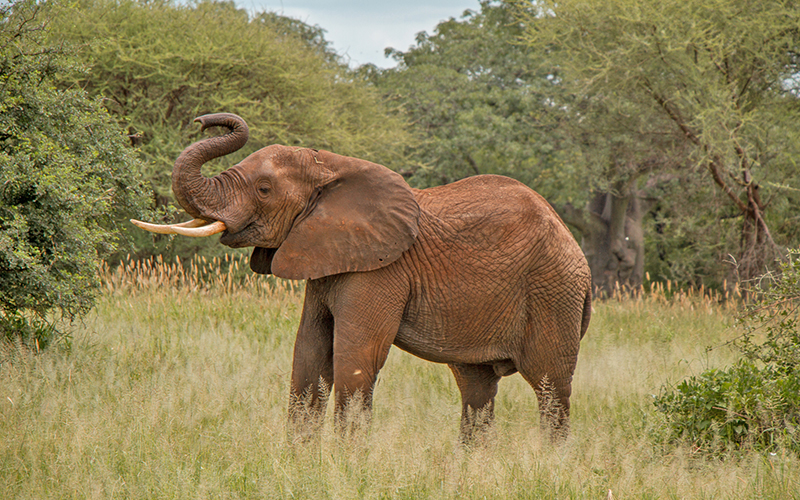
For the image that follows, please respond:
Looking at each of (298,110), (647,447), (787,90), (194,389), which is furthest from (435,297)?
(298,110)

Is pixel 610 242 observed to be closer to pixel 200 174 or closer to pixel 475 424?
pixel 475 424

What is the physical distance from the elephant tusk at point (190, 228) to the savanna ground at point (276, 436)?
1278 millimetres

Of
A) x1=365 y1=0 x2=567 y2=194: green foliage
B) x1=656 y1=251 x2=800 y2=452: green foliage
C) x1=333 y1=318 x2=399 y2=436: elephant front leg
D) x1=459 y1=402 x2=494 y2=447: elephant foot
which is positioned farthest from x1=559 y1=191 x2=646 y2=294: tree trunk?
x1=333 y1=318 x2=399 y2=436: elephant front leg

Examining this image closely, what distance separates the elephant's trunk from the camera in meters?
4.36

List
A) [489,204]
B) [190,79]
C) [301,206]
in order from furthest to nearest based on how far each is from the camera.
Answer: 1. [190,79]
2. [489,204]
3. [301,206]

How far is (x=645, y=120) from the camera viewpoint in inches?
604

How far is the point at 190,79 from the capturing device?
1523 centimetres

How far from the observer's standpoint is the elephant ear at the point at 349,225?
4.66 meters

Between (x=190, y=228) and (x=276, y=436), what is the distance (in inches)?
58.2

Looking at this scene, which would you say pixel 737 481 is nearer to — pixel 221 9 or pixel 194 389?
pixel 194 389

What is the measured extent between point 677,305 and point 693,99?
11.8 ft

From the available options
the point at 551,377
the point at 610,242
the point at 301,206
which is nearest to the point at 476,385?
the point at 551,377

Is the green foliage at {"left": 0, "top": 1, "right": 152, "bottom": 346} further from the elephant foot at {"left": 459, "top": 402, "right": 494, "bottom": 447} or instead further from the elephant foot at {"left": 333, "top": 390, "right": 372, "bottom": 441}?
the elephant foot at {"left": 459, "top": 402, "right": 494, "bottom": 447}

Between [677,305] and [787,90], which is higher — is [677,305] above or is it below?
below
